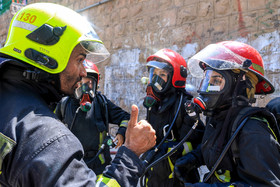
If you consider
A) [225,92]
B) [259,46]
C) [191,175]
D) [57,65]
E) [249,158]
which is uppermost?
[259,46]

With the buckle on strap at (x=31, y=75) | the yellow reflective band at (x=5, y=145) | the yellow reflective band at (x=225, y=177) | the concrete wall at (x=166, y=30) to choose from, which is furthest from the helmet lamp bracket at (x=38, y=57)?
the concrete wall at (x=166, y=30)

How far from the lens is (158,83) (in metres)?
3.39

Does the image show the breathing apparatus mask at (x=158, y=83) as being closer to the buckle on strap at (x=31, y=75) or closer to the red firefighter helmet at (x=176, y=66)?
the red firefighter helmet at (x=176, y=66)

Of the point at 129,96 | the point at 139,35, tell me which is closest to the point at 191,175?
the point at 129,96

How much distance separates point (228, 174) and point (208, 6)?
3165 millimetres

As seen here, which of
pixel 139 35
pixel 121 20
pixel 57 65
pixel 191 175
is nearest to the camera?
pixel 57 65

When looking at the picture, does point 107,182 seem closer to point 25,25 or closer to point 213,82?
point 25,25

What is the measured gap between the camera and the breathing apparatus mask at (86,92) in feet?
11.5

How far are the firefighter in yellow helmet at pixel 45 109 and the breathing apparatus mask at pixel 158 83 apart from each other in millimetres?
1437

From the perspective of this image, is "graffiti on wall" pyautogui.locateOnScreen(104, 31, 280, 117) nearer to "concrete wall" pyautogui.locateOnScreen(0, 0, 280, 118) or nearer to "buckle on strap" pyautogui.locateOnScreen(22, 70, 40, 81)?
"concrete wall" pyautogui.locateOnScreen(0, 0, 280, 118)

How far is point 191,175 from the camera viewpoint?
2834 millimetres

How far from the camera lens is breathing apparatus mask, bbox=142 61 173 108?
3330 millimetres

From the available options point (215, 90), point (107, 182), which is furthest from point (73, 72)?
point (215, 90)

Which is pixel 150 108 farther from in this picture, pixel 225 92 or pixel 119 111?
pixel 225 92
